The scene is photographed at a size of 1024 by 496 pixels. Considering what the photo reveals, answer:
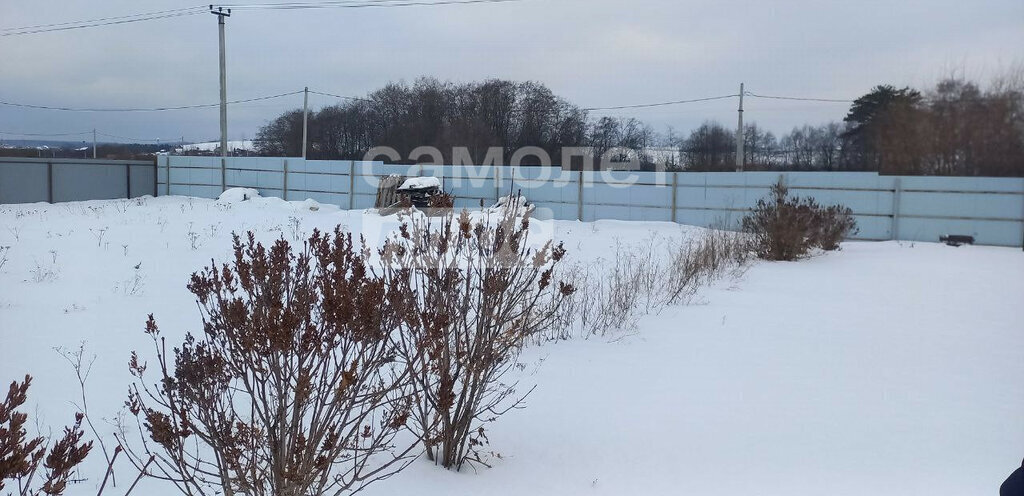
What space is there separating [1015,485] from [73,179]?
24.2 m

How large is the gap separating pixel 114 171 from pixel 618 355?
21.9 metres

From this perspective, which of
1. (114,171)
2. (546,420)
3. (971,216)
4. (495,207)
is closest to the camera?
→ (546,420)

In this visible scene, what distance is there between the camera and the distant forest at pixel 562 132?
1769 centimetres

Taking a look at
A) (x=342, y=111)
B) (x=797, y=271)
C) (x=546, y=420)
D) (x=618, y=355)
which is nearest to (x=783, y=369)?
(x=618, y=355)

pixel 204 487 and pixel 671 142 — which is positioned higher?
pixel 671 142

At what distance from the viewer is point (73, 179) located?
20891 mm

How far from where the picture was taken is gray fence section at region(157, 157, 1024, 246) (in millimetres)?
13578

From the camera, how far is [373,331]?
2.32m

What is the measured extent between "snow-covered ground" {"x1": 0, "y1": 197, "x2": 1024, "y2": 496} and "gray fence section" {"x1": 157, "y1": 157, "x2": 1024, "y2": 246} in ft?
19.4

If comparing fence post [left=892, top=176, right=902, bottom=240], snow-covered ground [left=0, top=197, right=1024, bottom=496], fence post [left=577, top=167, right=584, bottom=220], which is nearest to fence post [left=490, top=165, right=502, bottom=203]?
fence post [left=577, top=167, right=584, bottom=220]

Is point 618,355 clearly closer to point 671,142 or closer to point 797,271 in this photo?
point 797,271

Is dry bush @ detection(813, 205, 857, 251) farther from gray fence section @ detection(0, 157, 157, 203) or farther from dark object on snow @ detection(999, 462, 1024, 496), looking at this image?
gray fence section @ detection(0, 157, 157, 203)

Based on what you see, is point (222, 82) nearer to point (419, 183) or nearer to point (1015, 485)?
point (419, 183)

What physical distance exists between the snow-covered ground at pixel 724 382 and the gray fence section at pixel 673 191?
19.4ft
